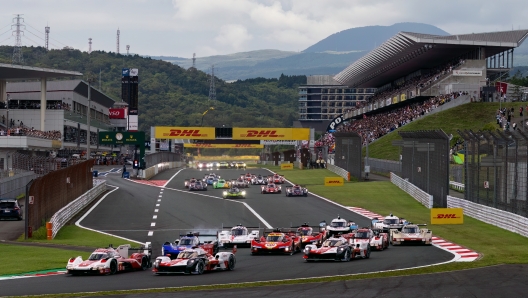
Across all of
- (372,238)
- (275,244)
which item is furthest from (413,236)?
(275,244)

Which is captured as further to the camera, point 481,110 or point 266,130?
point 266,130

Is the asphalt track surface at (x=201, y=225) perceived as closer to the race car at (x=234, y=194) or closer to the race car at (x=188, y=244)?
the race car at (x=234, y=194)

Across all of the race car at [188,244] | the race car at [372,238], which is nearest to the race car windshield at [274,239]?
the race car at [188,244]

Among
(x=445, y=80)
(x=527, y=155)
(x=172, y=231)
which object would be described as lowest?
(x=172, y=231)

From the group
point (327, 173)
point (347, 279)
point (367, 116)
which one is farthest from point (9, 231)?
point (367, 116)

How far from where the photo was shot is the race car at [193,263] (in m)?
25.1

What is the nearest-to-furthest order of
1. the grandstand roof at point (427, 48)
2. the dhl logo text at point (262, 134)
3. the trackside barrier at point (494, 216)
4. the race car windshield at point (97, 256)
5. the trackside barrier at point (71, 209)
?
the race car windshield at point (97, 256), the trackside barrier at point (494, 216), the trackside barrier at point (71, 209), the grandstand roof at point (427, 48), the dhl logo text at point (262, 134)

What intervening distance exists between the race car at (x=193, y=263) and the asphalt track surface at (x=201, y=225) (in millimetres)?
390

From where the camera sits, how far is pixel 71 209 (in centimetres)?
4931

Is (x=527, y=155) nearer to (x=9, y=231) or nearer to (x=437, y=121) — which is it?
(x=9, y=231)

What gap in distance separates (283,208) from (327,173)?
44.7 metres

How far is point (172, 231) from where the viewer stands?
4262 centimetres

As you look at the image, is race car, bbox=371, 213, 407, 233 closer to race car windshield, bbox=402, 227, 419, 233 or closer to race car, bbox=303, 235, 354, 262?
race car windshield, bbox=402, 227, 419, 233

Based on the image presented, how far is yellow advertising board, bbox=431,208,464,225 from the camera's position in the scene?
4475 centimetres
